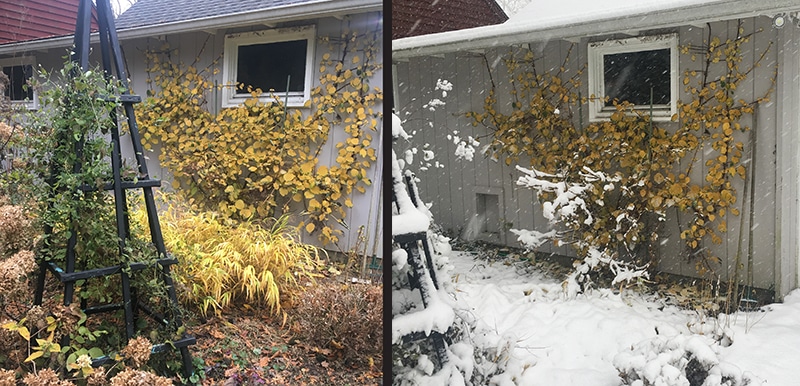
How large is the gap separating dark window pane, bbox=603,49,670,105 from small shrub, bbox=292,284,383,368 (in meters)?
1.07

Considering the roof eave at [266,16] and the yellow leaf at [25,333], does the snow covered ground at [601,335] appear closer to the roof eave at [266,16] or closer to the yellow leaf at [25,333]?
the roof eave at [266,16]

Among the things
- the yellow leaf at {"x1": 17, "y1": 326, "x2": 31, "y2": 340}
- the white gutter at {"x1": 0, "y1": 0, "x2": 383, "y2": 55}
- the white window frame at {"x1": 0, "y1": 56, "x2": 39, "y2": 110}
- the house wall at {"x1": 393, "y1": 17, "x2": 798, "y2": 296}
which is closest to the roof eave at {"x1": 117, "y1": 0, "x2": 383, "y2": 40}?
the white gutter at {"x1": 0, "y1": 0, "x2": 383, "y2": 55}

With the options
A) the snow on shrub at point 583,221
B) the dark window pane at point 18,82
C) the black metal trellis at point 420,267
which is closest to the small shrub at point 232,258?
the black metal trellis at point 420,267

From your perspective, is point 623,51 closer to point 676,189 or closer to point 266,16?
point 676,189

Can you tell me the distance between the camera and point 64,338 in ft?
7.22

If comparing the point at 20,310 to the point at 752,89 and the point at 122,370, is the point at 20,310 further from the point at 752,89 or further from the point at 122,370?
the point at 752,89

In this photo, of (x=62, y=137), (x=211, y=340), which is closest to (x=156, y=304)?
(x=211, y=340)

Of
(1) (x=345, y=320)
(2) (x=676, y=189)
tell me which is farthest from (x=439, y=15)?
(1) (x=345, y=320)

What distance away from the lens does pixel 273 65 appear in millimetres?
2209

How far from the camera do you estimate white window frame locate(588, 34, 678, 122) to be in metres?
1.62

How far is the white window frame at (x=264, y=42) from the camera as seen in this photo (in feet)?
7.18

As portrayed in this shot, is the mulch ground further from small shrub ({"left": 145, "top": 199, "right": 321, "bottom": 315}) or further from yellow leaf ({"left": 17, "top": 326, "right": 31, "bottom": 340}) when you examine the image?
yellow leaf ({"left": 17, "top": 326, "right": 31, "bottom": 340})

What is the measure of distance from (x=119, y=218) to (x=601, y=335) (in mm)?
1477

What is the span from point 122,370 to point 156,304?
232 mm
